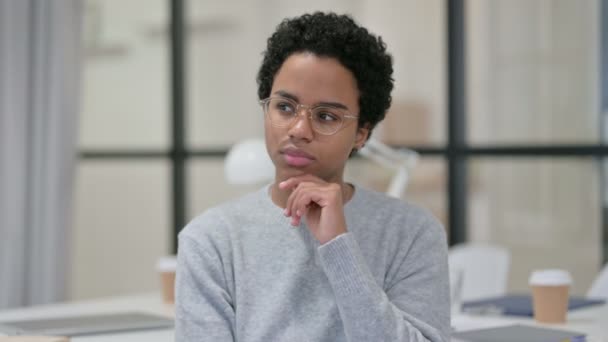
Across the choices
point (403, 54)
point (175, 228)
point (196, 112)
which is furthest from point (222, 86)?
point (403, 54)

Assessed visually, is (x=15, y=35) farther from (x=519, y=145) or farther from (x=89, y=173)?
(x=519, y=145)

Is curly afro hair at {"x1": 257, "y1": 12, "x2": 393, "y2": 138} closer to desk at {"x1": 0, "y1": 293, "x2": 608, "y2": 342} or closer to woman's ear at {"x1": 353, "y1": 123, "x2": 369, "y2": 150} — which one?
woman's ear at {"x1": 353, "y1": 123, "x2": 369, "y2": 150}

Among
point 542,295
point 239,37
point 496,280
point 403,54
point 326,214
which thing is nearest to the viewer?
point 326,214

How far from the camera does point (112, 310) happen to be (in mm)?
2371

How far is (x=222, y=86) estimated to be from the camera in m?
4.23

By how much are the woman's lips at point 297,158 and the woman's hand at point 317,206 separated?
2 centimetres

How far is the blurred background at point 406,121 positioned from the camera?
3.21 metres

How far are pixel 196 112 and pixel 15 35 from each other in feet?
3.80

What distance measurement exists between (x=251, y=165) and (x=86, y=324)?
0.62 m

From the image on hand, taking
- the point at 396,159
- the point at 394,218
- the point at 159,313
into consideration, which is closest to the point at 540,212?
the point at 396,159

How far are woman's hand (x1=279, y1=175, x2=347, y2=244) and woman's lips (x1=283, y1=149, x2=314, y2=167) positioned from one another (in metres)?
0.02

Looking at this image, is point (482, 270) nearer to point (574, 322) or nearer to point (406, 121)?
point (574, 322)

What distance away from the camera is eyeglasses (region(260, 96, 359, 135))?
1.39 m

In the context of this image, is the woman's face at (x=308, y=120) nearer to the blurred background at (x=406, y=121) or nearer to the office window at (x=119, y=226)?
the blurred background at (x=406, y=121)
